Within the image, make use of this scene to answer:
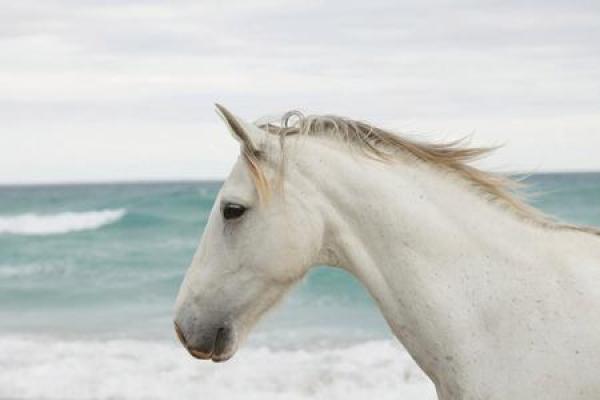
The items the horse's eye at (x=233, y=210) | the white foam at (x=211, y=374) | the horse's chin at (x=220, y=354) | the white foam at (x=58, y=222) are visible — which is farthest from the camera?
the white foam at (x=58, y=222)

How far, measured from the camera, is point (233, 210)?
123 inches

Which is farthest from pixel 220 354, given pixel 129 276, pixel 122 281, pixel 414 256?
pixel 129 276

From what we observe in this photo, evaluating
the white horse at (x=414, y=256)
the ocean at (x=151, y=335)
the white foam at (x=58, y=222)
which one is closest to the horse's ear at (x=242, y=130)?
the white horse at (x=414, y=256)

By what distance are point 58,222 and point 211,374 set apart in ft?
66.6

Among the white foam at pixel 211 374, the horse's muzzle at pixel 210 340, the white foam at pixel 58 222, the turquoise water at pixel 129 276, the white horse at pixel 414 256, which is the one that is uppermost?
the white horse at pixel 414 256

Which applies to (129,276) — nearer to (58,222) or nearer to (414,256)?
(58,222)

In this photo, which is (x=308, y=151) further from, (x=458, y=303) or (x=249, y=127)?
(x=458, y=303)

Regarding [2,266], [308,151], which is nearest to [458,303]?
[308,151]

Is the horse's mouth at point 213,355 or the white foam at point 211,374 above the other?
the horse's mouth at point 213,355

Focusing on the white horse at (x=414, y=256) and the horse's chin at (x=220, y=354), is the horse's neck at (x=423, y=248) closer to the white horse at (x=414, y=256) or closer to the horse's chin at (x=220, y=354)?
the white horse at (x=414, y=256)

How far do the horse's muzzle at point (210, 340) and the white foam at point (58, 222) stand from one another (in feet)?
77.3

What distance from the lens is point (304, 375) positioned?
973cm

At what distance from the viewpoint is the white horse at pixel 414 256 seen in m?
2.95

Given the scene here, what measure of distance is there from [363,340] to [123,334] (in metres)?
2.70
